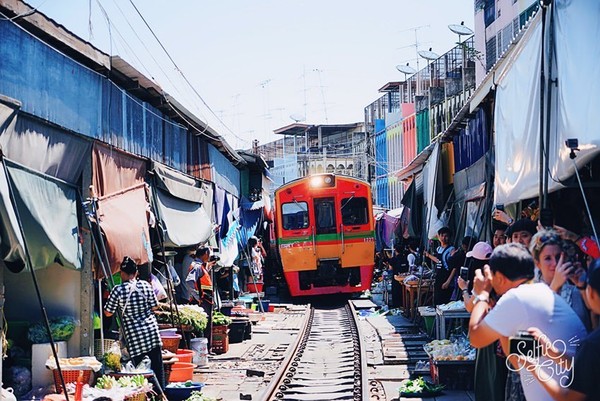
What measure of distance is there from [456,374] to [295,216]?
1300cm

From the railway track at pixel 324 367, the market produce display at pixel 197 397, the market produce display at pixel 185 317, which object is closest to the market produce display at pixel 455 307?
the railway track at pixel 324 367

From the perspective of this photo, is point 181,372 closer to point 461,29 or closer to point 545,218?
point 545,218

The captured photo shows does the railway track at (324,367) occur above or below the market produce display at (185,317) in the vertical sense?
below

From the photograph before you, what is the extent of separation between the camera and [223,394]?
10.1 meters

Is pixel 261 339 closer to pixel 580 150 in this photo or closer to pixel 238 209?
pixel 238 209

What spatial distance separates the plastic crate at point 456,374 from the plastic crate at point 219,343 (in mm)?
4712

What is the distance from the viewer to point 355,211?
22.5 metres

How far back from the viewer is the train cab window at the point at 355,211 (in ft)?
73.5

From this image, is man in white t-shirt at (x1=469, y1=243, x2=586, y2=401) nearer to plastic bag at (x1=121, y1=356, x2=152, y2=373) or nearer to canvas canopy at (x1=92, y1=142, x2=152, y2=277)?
plastic bag at (x1=121, y1=356, x2=152, y2=373)

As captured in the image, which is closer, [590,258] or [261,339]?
[590,258]

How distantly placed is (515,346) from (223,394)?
21.3 ft

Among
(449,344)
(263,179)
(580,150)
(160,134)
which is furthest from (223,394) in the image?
(263,179)

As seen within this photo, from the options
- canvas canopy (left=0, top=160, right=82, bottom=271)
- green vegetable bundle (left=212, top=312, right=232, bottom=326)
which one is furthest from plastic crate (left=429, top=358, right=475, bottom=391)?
green vegetable bundle (left=212, top=312, right=232, bottom=326)

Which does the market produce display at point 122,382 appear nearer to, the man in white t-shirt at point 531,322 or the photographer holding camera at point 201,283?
the photographer holding camera at point 201,283
